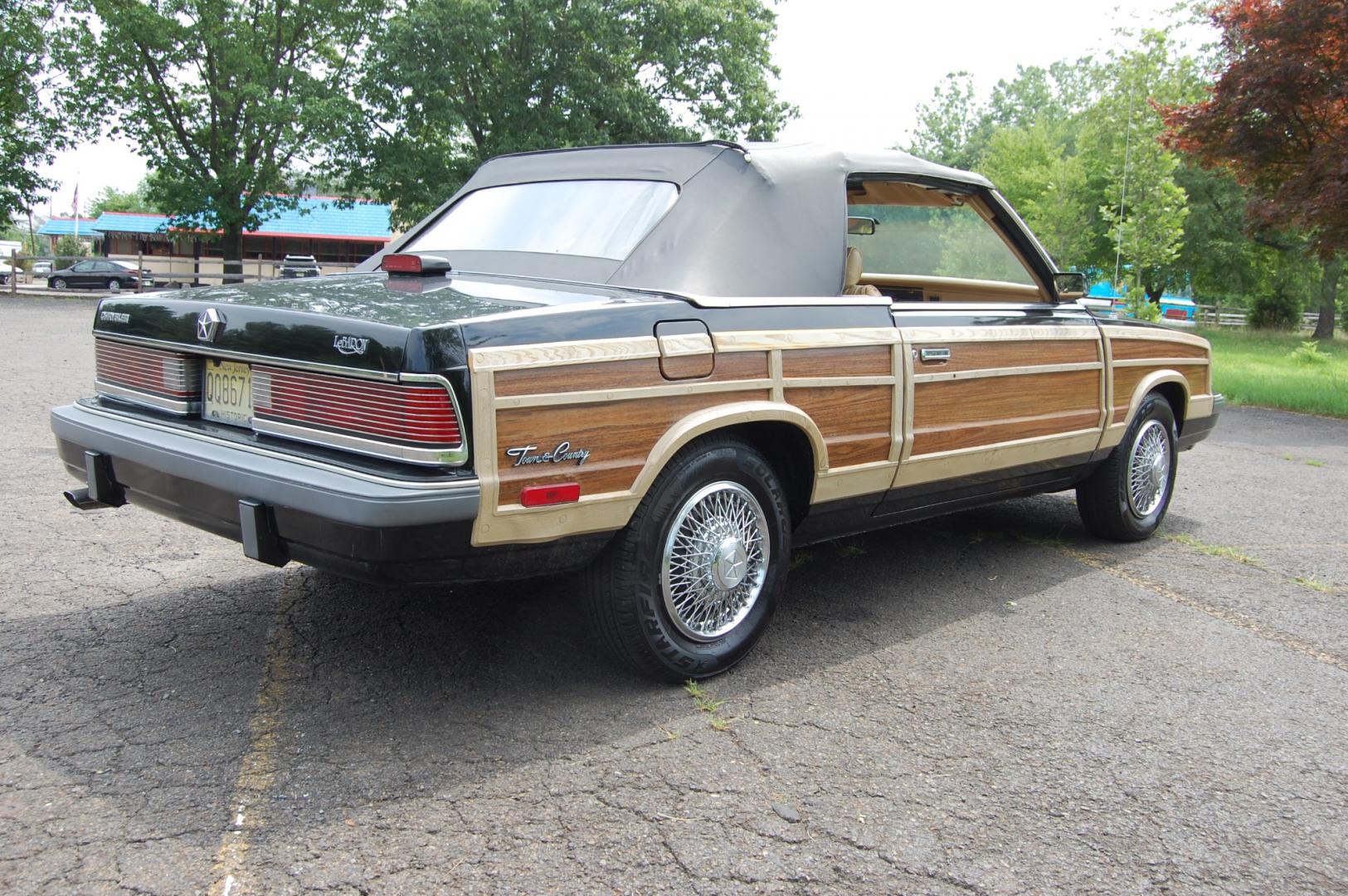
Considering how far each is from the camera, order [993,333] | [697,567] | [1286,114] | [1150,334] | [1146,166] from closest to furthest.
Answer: [697,567] → [993,333] → [1150,334] → [1286,114] → [1146,166]

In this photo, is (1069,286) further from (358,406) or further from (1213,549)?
(358,406)

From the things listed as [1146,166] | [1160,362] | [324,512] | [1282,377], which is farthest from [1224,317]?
[324,512]

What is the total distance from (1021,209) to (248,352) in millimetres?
30647

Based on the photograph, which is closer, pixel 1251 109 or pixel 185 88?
A: pixel 1251 109

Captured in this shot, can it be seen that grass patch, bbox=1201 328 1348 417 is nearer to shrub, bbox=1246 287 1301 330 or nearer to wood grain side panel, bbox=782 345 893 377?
wood grain side panel, bbox=782 345 893 377

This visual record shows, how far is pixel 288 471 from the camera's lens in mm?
2844

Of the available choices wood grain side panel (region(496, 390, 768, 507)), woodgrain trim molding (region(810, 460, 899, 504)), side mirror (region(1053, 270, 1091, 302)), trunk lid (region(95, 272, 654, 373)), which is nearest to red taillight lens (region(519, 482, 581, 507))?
wood grain side panel (region(496, 390, 768, 507))

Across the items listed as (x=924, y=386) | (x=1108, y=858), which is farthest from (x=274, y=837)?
(x=924, y=386)

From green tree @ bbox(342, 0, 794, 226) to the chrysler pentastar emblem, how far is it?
25360 millimetres

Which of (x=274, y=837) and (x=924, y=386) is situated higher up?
(x=924, y=386)

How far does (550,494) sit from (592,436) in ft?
0.66

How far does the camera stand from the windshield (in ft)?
12.3

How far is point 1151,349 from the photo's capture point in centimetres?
528

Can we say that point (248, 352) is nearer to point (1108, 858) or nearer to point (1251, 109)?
point (1108, 858)
